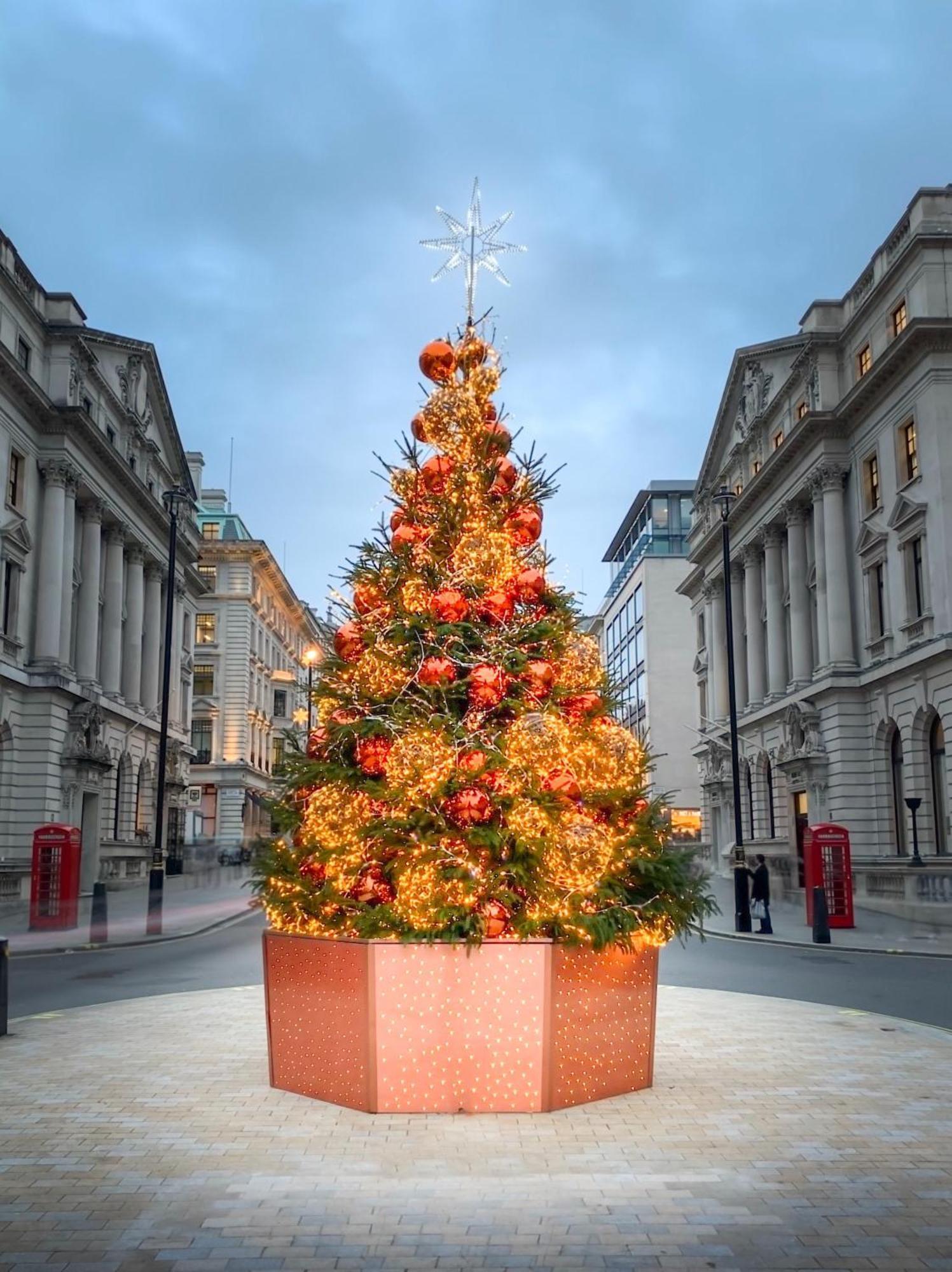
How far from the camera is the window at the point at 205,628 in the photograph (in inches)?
3113

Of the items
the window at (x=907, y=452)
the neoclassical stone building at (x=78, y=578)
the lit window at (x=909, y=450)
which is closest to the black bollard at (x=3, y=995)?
the neoclassical stone building at (x=78, y=578)

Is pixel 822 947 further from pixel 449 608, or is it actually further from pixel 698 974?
pixel 449 608

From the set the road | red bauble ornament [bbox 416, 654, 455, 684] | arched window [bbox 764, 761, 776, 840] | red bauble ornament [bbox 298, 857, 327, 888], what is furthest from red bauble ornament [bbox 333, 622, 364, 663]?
arched window [bbox 764, 761, 776, 840]

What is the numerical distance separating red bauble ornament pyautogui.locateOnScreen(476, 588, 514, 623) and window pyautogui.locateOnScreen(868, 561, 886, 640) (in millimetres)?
34839

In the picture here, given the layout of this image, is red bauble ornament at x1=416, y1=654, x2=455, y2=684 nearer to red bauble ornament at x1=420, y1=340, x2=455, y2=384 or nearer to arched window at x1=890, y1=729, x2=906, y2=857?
red bauble ornament at x1=420, y1=340, x2=455, y2=384

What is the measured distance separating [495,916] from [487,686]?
1649 millimetres

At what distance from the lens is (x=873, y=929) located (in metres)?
27.5

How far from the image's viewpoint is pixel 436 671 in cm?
857

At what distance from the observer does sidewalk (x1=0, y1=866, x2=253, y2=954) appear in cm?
2373

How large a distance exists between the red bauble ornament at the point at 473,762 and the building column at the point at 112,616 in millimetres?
41411

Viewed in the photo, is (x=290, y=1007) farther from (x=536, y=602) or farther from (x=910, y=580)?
(x=910, y=580)

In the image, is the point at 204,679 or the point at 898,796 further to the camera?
the point at 204,679

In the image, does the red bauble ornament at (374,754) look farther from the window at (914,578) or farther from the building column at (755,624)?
the building column at (755,624)

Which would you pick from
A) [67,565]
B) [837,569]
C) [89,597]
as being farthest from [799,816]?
[67,565]
